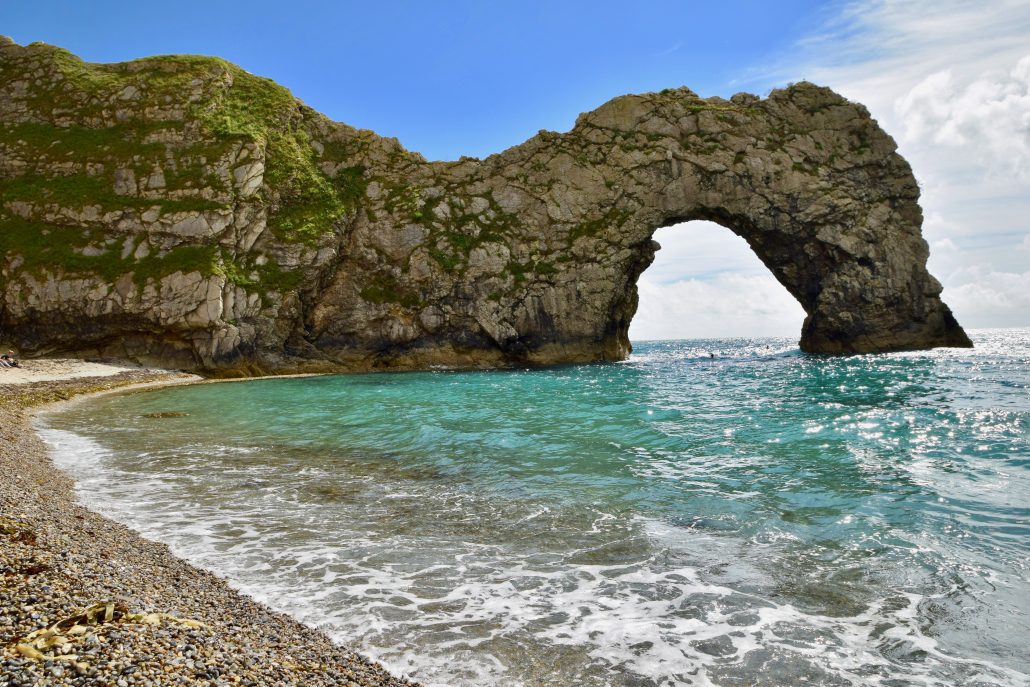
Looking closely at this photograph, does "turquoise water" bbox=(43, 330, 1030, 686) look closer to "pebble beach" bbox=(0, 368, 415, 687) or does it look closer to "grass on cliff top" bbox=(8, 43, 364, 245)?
"pebble beach" bbox=(0, 368, 415, 687)

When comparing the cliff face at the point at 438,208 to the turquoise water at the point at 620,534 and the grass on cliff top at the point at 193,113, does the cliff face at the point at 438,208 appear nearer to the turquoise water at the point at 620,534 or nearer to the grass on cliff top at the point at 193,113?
the grass on cliff top at the point at 193,113

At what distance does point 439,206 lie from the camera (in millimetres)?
60875

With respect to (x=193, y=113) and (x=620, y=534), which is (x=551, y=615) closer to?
(x=620, y=534)

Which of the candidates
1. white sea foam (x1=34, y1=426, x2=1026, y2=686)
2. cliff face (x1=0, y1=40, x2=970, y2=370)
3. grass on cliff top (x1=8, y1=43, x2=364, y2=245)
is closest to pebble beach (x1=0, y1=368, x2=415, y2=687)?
white sea foam (x1=34, y1=426, x2=1026, y2=686)

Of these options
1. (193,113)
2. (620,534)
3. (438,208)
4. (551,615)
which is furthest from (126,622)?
(193,113)

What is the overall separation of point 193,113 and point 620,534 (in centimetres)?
6207

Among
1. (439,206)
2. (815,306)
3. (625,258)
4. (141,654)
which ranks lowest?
(141,654)

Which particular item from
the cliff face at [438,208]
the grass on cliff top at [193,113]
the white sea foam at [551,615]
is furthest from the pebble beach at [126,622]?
the grass on cliff top at [193,113]

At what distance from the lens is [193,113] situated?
5609 cm

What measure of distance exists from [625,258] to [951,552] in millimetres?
52558

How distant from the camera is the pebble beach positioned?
437 cm

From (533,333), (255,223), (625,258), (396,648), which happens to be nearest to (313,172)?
(255,223)

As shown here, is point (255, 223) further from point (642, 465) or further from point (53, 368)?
point (642, 465)

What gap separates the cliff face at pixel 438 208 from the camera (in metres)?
51.0
